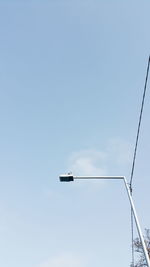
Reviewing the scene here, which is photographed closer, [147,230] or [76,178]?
[76,178]

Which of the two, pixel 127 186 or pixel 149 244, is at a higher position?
pixel 127 186

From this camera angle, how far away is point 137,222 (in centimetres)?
954

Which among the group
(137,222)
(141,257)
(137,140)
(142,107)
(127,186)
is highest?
(142,107)

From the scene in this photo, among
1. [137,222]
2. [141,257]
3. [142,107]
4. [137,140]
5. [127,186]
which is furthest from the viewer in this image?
[141,257]

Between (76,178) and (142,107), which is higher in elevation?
(142,107)

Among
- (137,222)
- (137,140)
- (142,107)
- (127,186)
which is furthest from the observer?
(137,140)

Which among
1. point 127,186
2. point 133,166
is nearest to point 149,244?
point 133,166

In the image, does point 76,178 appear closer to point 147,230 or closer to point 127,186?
point 127,186

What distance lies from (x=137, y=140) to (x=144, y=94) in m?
2.08

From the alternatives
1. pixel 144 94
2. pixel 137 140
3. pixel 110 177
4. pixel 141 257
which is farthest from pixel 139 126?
pixel 141 257

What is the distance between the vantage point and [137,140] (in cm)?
1312

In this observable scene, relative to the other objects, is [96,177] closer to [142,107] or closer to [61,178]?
[61,178]

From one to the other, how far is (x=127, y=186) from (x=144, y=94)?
2.99 meters

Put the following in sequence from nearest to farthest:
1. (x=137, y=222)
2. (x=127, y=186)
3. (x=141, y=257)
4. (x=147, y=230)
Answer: (x=137, y=222) → (x=127, y=186) → (x=141, y=257) → (x=147, y=230)
